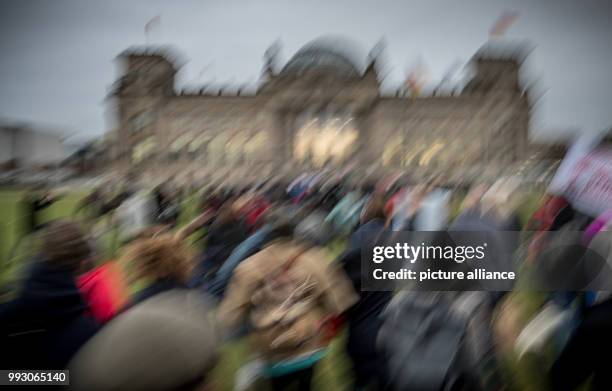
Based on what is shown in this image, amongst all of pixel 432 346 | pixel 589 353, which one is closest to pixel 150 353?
pixel 432 346

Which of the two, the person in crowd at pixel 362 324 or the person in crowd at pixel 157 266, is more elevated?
the person in crowd at pixel 157 266

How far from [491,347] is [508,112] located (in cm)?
1608

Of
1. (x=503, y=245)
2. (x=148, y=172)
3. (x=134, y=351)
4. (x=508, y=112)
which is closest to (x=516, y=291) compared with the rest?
(x=503, y=245)

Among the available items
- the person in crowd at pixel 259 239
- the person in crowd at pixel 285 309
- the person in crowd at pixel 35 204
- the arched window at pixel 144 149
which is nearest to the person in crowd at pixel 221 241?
the person in crowd at pixel 259 239

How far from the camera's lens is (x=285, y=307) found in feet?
8.54

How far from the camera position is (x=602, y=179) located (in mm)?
3092

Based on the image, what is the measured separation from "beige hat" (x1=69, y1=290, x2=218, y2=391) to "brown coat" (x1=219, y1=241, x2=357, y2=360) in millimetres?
1290

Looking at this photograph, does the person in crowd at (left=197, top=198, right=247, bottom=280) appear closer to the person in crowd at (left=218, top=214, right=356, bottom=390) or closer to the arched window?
the person in crowd at (left=218, top=214, right=356, bottom=390)

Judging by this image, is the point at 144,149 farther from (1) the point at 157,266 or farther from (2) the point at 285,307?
(2) the point at 285,307

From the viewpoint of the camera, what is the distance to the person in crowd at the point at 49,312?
2330mm

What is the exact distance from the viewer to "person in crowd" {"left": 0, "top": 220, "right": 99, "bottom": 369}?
2.33m

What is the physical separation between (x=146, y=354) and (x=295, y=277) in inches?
58.6

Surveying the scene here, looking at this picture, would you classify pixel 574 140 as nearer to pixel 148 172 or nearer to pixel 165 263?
pixel 165 263

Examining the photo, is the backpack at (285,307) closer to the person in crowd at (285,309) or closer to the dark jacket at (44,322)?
the person in crowd at (285,309)
